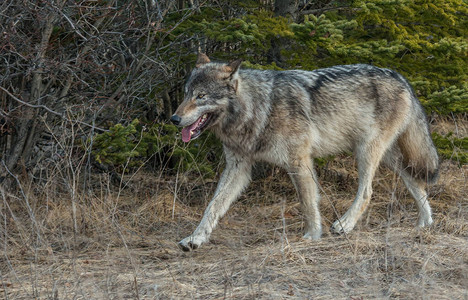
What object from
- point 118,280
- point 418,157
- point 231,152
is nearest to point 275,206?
point 231,152

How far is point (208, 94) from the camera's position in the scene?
545 centimetres

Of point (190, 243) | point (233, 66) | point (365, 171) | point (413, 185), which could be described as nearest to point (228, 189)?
point (190, 243)

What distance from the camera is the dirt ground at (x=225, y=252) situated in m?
4.14

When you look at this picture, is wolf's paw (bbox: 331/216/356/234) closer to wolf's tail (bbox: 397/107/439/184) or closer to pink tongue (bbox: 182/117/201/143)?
wolf's tail (bbox: 397/107/439/184)

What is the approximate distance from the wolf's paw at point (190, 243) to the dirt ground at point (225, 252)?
0.21 feet

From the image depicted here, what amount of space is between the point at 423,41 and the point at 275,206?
2403 millimetres

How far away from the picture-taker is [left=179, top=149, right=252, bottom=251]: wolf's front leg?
18.3 feet

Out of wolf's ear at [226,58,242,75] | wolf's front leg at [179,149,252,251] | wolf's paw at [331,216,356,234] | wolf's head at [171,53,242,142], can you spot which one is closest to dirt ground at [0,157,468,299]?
wolf's paw at [331,216,356,234]

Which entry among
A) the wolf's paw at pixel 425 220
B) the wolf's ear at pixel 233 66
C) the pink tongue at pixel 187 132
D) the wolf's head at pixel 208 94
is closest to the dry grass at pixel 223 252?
the wolf's paw at pixel 425 220

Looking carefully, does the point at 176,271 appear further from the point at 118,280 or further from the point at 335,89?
the point at 335,89

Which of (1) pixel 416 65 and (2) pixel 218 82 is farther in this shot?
(1) pixel 416 65

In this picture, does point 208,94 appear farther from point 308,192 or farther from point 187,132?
point 308,192

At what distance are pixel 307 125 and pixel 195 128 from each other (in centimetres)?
111

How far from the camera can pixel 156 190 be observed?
22.7ft
